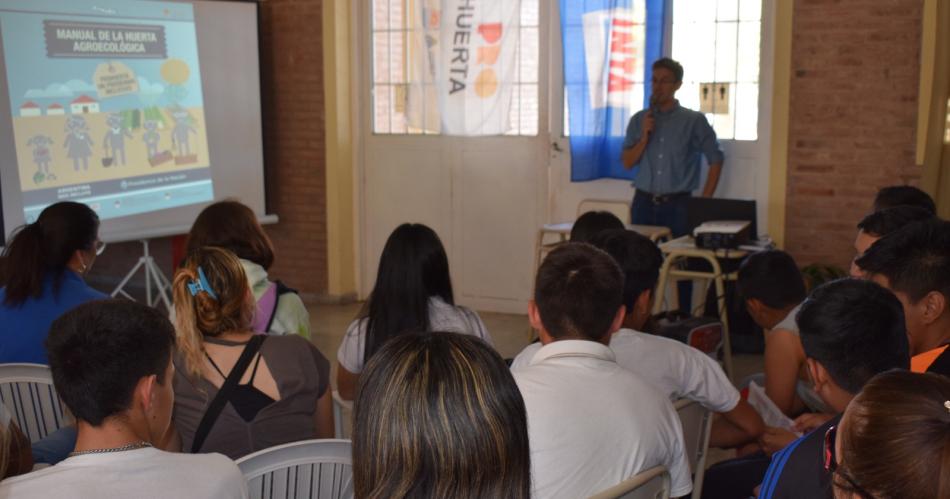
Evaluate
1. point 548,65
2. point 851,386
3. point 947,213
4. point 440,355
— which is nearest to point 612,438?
point 851,386

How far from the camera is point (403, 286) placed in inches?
116

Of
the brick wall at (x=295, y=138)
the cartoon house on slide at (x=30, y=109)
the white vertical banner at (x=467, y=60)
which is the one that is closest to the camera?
the cartoon house on slide at (x=30, y=109)

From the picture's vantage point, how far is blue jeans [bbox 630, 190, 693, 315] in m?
5.78

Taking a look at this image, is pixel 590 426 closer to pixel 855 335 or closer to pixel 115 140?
pixel 855 335

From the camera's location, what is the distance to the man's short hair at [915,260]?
2.51m

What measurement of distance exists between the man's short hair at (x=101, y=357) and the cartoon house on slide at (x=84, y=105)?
4.33m

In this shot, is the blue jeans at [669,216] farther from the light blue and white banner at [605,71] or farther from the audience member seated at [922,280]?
the audience member seated at [922,280]

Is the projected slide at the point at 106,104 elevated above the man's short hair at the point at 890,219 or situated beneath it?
elevated above

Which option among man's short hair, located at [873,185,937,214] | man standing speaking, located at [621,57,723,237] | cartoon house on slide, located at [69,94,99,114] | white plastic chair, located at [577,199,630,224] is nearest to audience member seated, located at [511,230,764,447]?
man's short hair, located at [873,185,937,214]

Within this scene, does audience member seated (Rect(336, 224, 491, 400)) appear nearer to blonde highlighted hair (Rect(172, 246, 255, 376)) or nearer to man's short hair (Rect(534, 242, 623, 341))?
blonde highlighted hair (Rect(172, 246, 255, 376))

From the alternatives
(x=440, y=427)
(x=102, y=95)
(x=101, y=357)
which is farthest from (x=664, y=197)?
(x=440, y=427)

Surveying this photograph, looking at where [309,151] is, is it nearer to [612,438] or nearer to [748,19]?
[748,19]

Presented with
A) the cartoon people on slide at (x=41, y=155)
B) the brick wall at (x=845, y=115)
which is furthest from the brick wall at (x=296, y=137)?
the brick wall at (x=845, y=115)

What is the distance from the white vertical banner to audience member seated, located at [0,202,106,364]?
3539 millimetres
